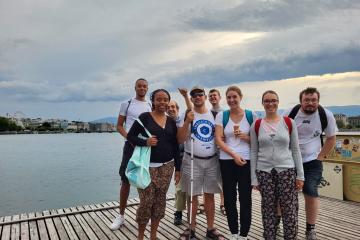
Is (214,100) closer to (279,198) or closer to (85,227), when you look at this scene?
(279,198)

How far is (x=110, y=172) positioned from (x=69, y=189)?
7972mm

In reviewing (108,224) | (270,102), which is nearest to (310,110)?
(270,102)

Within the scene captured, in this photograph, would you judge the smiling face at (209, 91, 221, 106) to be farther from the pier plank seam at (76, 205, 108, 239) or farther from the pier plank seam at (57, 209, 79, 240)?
the pier plank seam at (57, 209, 79, 240)

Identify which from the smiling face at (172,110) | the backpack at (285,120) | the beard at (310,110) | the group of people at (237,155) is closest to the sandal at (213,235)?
the group of people at (237,155)

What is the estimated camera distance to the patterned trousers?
3.96 meters

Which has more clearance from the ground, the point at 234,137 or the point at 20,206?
the point at 234,137

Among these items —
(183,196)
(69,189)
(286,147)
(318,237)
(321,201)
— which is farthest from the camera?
(69,189)

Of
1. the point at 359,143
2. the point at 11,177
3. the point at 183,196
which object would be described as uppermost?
the point at 359,143

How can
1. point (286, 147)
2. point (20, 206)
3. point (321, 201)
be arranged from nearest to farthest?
point (286, 147) → point (321, 201) → point (20, 206)

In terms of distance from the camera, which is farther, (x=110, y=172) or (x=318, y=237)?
(x=110, y=172)

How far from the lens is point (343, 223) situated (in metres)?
5.77

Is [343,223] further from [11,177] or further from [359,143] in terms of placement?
[11,177]

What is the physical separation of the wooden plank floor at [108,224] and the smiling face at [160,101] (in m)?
2.05

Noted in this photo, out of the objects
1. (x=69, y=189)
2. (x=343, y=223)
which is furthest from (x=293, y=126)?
(x=69, y=189)
